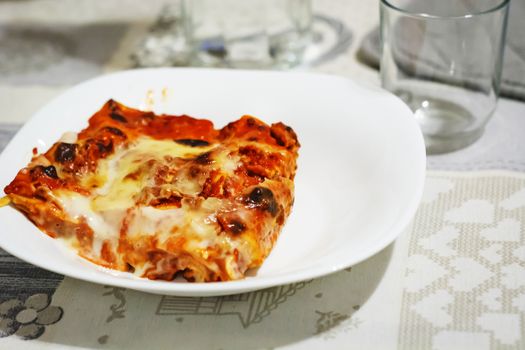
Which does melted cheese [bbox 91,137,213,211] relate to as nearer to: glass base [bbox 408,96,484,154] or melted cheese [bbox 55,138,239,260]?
melted cheese [bbox 55,138,239,260]

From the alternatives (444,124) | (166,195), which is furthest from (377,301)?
(444,124)

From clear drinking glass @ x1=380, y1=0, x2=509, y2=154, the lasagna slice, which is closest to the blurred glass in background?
clear drinking glass @ x1=380, y1=0, x2=509, y2=154

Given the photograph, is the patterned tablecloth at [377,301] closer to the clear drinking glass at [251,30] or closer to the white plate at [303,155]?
the white plate at [303,155]

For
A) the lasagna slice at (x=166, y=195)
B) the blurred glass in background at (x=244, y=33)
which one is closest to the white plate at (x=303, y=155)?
the lasagna slice at (x=166, y=195)

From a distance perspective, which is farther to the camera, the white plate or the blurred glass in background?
the blurred glass in background

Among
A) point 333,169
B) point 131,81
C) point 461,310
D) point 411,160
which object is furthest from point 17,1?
point 461,310

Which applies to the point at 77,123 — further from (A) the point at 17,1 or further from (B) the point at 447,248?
(A) the point at 17,1
